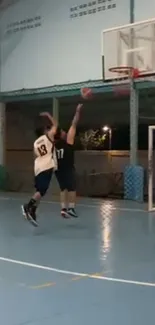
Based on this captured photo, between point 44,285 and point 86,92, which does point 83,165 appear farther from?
point 44,285

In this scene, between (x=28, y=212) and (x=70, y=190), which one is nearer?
(x=28, y=212)

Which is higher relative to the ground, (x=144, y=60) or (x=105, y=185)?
(x=144, y=60)

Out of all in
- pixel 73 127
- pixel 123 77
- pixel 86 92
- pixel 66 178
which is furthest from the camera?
pixel 86 92

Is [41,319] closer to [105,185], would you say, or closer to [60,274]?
[60,274]

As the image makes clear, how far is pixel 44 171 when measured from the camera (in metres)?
10.0

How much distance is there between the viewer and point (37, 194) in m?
9.92

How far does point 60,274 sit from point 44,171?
397cm

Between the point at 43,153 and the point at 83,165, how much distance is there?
19176mm

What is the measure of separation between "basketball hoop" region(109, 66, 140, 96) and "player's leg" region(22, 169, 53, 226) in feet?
21.0

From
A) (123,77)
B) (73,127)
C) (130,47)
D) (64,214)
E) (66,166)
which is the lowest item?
(64,214)

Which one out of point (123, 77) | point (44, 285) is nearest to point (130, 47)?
point (123, 77)

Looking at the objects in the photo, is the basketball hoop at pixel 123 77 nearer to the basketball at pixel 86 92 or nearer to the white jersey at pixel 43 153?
the basketball at pixel 86 92

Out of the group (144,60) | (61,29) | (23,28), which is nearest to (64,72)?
(61,29)

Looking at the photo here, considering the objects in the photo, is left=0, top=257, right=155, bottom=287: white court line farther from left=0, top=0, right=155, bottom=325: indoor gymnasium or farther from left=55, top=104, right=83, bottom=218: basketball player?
left=55, top=104, right=83, bottom=218: basketball player
